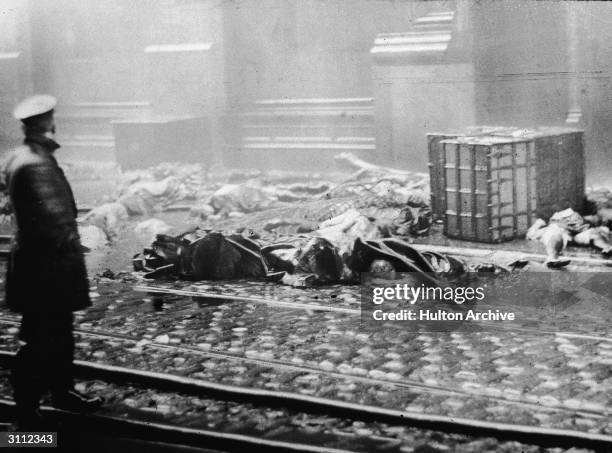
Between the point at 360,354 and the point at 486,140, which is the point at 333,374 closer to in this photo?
the point at 360,354

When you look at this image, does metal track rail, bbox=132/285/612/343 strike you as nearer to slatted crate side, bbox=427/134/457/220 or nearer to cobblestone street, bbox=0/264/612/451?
cobblestone street, bbox=0/264/612/451

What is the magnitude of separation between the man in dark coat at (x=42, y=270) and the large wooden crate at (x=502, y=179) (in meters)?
4.62

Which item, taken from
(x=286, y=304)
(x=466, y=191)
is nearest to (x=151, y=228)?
(x=286, y=304)

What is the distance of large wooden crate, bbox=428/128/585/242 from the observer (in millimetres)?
8523

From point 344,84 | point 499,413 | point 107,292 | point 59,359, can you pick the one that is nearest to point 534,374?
point 499,413

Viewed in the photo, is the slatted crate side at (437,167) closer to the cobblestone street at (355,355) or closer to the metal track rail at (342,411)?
the cobblestone street at (355,355)

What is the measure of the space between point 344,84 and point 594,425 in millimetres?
7151

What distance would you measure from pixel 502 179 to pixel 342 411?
4197mm

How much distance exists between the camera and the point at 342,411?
5.07 metres

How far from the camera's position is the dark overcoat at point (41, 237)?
5.09 metres

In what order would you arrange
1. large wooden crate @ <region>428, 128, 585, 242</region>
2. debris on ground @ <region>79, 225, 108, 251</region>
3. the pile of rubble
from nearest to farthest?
large wooden crate @ <region>428, 128, 585, 242</region>, the pile of rubble, debris on ground @ <region>79, 225, 108, 251</region>

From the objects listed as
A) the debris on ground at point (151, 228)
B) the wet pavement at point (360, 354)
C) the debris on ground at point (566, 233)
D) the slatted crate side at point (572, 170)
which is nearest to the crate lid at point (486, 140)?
the slatted crate side at point (572, 170)

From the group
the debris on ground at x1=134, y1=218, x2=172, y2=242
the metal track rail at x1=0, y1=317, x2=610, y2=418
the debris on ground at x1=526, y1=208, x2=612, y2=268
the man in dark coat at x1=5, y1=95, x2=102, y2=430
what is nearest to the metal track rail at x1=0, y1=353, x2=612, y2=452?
the metal track rail at x1=0, y1=317, x2=610, y2=418

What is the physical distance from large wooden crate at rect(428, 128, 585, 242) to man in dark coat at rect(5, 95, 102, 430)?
4620mm
